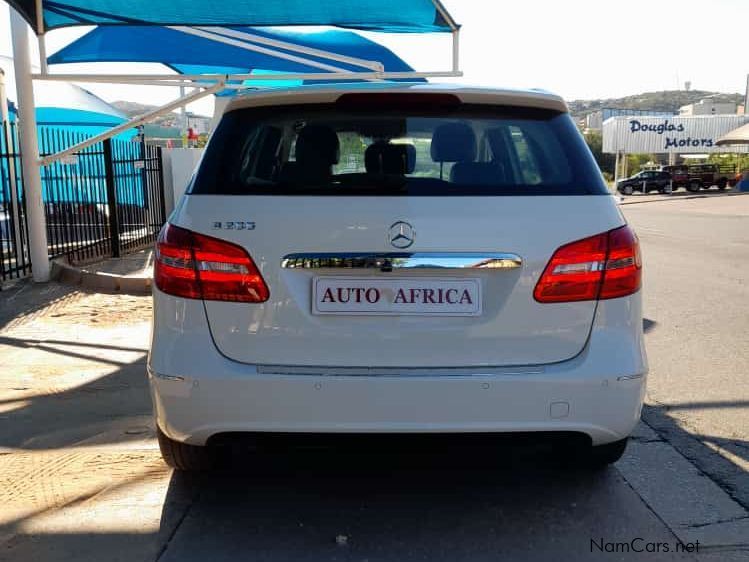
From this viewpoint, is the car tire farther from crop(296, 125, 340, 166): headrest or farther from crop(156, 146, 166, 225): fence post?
crop(156, 146, 166, 225): fence post

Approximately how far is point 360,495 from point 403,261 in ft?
4.02

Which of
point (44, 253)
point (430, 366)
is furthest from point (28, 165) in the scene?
point (430, 366)

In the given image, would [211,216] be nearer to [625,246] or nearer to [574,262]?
[574,262]

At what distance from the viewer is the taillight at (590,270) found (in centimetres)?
279

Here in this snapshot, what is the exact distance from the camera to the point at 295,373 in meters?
2.78

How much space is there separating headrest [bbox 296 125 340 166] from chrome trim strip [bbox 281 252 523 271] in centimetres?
47

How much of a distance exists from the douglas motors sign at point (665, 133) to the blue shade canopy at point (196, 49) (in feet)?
156

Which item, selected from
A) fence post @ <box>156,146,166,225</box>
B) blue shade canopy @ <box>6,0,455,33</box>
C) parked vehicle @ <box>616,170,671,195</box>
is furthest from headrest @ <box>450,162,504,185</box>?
parked vehicle @ <box>616,170,671,195</box>

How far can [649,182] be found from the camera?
4825 cm

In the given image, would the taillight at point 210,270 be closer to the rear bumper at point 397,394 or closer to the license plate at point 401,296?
the rear bumper at point 397,394

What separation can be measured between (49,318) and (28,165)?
2426mm

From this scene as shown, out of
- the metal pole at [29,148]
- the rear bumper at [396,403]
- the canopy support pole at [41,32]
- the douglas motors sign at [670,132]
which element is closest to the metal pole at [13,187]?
the metal pole at [29,148]

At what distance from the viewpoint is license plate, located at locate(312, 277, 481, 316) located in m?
2.76
